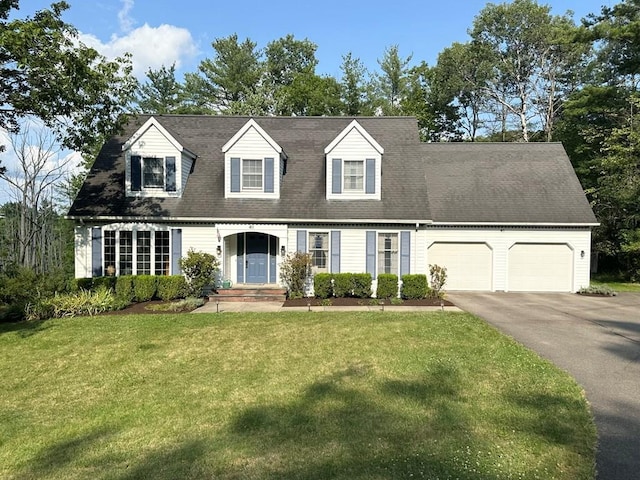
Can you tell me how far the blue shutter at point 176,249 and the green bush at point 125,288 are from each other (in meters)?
1.76

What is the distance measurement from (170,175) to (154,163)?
813 millimetres

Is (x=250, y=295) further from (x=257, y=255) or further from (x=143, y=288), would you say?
(x=143, y=288)

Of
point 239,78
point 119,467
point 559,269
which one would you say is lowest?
point 119,467

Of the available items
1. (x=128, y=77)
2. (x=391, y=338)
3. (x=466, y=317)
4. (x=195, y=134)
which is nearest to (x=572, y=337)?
(x=466, y=317)

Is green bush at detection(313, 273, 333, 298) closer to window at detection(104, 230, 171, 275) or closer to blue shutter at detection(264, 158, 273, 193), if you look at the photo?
blue shutter at detection(264, 158, 273, 193)

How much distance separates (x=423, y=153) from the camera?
67.6ft

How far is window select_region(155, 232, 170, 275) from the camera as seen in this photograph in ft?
51.8

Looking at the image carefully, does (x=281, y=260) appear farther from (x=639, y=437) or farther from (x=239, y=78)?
(x=239, y=78)

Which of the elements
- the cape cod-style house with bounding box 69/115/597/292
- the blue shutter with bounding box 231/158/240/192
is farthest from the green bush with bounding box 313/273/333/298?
the blue shutter with bounding box 231/158/240/192

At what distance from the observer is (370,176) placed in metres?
16.3

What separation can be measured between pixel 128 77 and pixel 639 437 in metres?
14.6

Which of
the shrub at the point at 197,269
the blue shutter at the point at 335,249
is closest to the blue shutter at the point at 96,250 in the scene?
the shrub at the point at 197,269

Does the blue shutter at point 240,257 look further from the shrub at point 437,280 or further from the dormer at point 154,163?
the shrub at point 437,280

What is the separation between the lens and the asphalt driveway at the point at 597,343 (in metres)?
4.71
